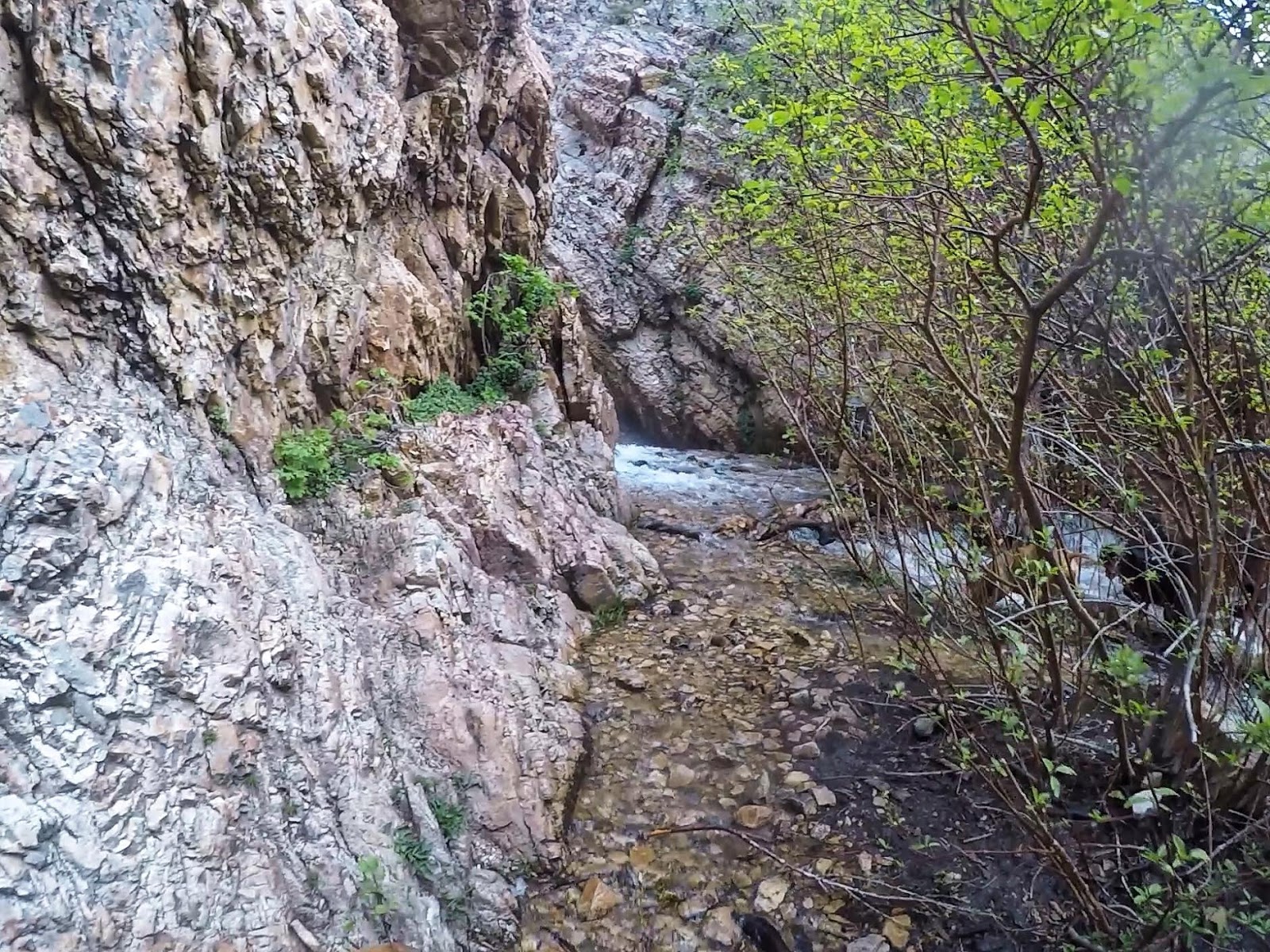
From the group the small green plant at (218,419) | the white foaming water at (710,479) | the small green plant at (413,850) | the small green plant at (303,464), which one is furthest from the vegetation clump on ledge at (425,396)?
the white foaming water at (710,479)

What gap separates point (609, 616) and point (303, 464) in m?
2.80

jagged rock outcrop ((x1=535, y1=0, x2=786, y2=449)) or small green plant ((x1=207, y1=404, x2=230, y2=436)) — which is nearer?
small green plant ((x1=207, y1=404, x2=230, y2=436))

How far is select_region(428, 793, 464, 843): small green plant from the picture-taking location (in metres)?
3.58

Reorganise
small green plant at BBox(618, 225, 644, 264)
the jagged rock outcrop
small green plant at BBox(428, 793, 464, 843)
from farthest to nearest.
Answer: small green plant at BBox(618, 225, 644, 264), the jagged rock outcrop, small green plant at BBox(428, 793, 464, 843)

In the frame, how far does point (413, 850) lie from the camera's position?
330 cm

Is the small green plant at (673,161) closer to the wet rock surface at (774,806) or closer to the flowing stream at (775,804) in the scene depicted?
the flowing stream at (775,804)

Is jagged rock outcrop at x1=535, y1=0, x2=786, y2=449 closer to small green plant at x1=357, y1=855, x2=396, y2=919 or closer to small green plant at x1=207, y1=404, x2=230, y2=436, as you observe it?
small green plant at x1=207, y1=404, x2=230, y2=436

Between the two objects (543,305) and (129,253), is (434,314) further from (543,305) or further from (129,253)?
(129,253)

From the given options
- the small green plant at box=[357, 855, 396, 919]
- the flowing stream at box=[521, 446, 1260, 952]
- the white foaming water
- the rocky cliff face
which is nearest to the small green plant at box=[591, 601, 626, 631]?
the flowing stream at box=[521, 446, 1260, 952]

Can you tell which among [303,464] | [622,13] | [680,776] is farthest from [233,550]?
[622,13]

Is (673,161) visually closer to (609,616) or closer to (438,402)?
(438,402)

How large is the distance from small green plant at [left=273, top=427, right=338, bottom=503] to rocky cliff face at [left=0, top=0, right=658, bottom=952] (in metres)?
0.12

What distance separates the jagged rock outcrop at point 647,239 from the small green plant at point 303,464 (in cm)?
1014

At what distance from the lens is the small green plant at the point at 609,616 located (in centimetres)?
615
